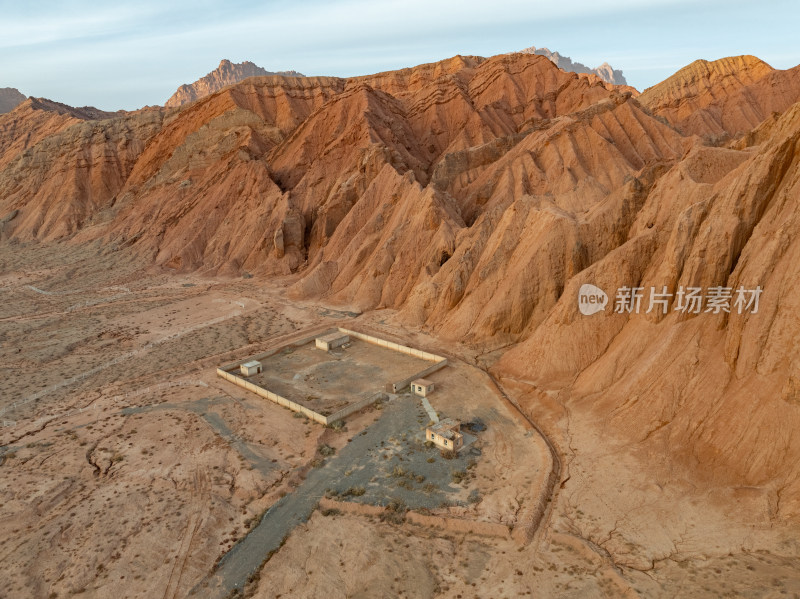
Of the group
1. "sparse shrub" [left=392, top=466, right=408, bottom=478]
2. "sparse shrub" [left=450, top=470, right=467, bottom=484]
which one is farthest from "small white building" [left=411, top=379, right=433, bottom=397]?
"sparse shrub" [left=450, top=470, right=467, bottom=484]

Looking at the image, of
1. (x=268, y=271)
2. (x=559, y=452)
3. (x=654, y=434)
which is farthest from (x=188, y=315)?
(x=654, y=434)

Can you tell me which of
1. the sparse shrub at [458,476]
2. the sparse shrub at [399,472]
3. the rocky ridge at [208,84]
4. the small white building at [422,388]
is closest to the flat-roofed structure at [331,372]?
the small white building at [422,388]

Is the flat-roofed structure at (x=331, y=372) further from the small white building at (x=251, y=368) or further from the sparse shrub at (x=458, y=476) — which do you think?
the sparse shrub at (x=458, y=476)

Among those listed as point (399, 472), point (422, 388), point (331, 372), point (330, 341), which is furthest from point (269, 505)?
point (330, 341)

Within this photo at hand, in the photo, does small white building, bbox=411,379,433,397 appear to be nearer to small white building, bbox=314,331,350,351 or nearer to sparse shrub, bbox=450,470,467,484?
sparse shrub, bbox=450,470,467,484

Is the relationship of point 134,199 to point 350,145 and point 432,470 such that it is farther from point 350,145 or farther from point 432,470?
point 432,470

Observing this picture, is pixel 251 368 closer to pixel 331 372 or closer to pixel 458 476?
pixel 331 372
